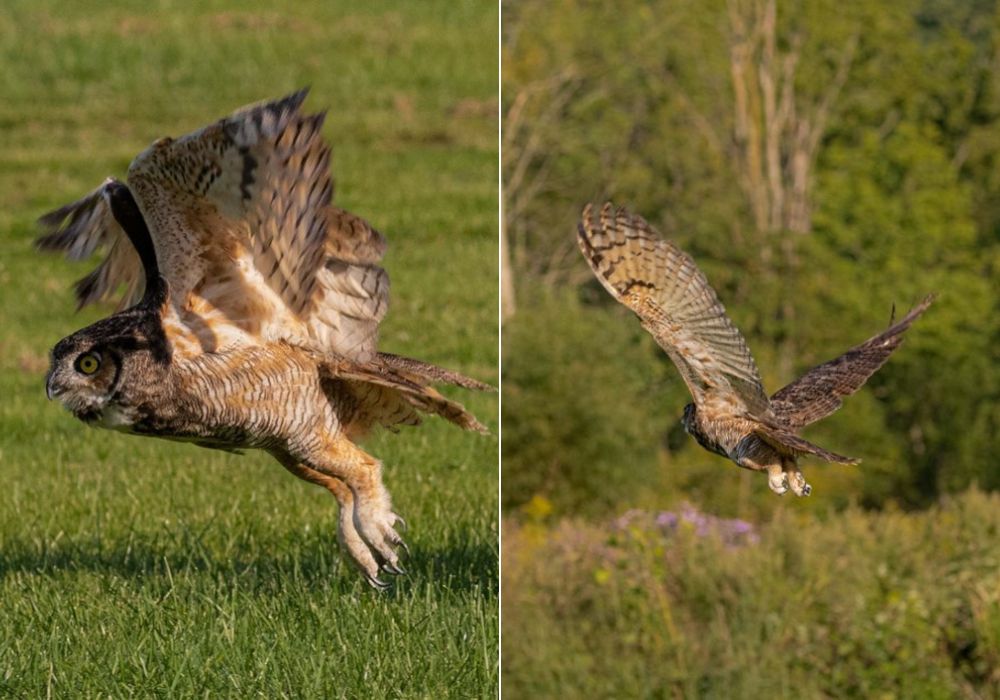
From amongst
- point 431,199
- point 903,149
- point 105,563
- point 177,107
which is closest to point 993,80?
point 903,149

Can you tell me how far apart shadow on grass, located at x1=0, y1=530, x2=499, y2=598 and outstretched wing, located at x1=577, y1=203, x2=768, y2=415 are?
219 cm

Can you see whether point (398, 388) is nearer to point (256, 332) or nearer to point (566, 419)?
point (256, 332)

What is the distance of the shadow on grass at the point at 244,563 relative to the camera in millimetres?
6250

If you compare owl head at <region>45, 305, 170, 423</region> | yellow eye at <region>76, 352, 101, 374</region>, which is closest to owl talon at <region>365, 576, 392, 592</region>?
owl head at <region>45, 305, 170, 423</region>

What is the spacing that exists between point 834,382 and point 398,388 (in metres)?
1.87

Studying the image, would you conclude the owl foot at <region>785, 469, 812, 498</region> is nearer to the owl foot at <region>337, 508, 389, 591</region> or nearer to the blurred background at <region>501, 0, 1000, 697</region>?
the owl foot at <region>337, 508, 389, 591</region>

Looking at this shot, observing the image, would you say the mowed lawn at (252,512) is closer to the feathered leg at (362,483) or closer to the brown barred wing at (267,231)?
the feathered leg at (362,483)

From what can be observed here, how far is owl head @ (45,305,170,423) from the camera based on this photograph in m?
5.12

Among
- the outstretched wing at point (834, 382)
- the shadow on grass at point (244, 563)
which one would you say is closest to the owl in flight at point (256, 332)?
the shadow on grass at point (244, 563)

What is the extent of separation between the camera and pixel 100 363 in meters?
5.18

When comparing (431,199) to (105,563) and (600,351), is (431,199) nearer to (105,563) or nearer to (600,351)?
(600,351)

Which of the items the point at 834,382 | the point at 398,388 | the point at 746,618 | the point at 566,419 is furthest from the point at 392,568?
the point at 566,419

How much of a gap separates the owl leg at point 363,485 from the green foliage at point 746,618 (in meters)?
7.39

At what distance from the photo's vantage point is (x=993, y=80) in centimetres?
3494
